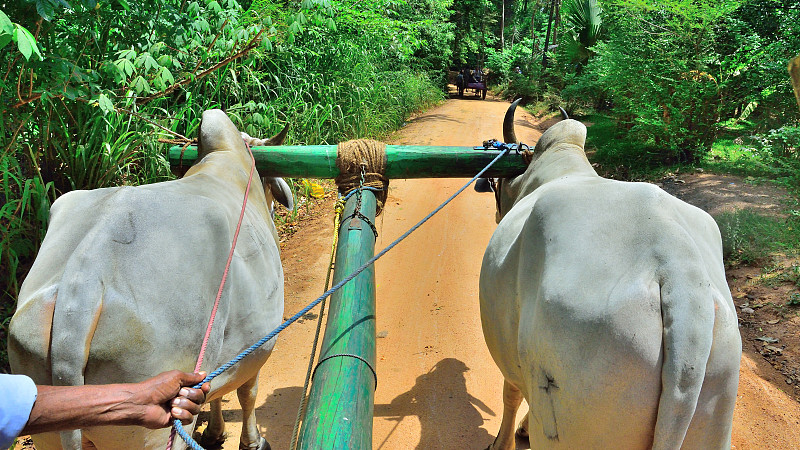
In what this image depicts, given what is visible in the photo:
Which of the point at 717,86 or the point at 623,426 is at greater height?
the point at 717,86

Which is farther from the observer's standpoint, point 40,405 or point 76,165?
point 76,165

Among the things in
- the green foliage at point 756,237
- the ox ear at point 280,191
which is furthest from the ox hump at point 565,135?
the green foliage at point 756,237

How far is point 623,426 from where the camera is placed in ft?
6.16

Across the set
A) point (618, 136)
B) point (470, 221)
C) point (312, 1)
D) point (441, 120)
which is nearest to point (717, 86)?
point (618, 136)

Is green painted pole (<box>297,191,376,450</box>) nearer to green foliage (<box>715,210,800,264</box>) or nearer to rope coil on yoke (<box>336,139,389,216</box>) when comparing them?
rope coil on yoke (<box>336,139,389,216</box>)

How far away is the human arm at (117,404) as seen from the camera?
4.37 feet

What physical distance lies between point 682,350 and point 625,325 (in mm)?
186

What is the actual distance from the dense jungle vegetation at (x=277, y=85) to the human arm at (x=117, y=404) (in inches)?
74.1

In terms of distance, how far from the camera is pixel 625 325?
6.09 ft

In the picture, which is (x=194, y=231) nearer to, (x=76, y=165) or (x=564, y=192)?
(x=564, y=192)

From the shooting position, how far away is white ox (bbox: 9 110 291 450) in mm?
1948

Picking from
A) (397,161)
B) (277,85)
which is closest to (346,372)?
(397,161)

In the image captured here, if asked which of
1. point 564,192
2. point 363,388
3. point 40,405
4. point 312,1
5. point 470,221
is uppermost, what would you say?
point 312,1

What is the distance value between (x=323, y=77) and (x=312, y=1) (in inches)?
137
